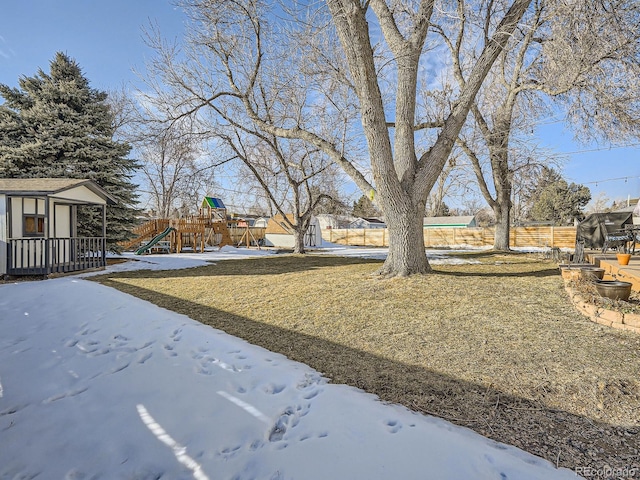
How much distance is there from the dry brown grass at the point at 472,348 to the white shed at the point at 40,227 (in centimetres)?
485

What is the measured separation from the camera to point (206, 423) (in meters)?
2.31

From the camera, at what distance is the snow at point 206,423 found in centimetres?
186

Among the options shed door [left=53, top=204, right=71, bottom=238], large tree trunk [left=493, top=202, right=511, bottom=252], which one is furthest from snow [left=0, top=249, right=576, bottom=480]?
large tree trunk [left=493, top=202, right=511, bottom=252]

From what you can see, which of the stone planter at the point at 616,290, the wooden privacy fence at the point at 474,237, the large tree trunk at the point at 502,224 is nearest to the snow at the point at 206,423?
the stone planter at the point at 616,290

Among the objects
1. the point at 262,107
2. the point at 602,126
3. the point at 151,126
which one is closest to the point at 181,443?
the point at 151,126

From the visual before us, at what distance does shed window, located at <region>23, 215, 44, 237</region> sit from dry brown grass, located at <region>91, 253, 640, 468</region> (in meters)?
5.89

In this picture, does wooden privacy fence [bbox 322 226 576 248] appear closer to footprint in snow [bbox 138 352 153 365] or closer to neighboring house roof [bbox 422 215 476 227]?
neighboring house roof [bbox 422 215 476 227]

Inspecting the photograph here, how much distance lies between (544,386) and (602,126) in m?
7.00

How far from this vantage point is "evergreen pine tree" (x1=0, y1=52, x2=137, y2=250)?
36.7 feet

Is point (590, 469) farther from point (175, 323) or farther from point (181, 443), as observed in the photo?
point (175, 323)

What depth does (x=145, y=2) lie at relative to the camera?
8031 mm

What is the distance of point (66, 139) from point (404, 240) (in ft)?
39.3

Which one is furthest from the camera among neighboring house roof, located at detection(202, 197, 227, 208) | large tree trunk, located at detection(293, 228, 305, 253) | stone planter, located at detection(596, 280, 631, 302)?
neighboring house roof, located at detection(202, 197, 227, 208)

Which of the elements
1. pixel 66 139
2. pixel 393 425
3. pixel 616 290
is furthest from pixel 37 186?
pixel 616 290
